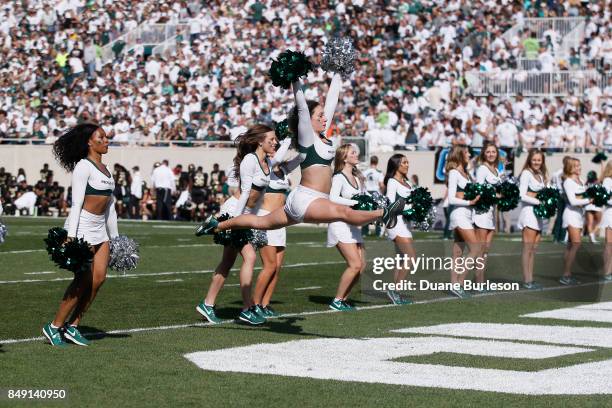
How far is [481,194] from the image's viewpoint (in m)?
13.8

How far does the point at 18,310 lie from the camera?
11.3m

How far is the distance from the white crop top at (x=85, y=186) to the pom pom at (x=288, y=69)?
4.54 ft

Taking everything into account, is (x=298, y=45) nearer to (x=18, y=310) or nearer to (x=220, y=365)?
(x=18, y=310)

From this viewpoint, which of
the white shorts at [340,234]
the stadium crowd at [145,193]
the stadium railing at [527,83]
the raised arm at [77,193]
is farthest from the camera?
the stadium crowd at [145,193]

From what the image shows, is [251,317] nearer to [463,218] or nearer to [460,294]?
[460,294]

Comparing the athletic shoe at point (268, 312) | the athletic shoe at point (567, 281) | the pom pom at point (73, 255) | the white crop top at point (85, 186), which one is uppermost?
the white crop top at point (85, 186)

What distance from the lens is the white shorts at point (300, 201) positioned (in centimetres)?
900

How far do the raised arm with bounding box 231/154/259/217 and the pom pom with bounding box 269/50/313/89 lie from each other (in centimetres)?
115

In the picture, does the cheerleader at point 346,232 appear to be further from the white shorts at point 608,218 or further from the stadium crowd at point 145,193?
the stadium crowd at point 145,193

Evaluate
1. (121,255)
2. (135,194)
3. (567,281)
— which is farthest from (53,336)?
(135,194)

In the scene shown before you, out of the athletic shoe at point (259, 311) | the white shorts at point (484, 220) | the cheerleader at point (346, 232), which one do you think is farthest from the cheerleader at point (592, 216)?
Result: the athletic shoe at point (259, 311)

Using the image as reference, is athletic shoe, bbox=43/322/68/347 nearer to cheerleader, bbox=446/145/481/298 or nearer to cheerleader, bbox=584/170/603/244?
cheerleader, bbox=446/145/481/298

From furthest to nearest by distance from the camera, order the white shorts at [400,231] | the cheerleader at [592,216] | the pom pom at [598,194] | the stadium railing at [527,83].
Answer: the stadium railing at [527,83] < the cheerleader at [592,216] < the pom pom at [598,194] < the white shorts at [400,231]

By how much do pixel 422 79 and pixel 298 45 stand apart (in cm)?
420
